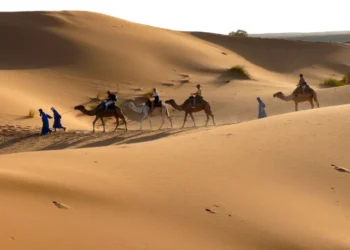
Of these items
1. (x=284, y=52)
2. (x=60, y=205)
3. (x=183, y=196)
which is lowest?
(x=183, y=196)

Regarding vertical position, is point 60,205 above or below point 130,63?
below

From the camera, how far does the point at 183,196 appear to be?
26.9ft

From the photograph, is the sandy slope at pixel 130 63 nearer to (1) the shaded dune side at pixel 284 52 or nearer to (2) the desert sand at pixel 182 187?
(1) the shaded dune side at pixel 284 52

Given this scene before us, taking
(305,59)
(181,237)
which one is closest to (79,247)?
(181,237)

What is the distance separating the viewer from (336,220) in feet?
26.8

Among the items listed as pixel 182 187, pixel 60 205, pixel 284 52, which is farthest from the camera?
pixel 284 52

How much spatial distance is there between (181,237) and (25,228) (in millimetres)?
1687

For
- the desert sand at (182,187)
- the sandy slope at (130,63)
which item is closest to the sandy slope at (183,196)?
the desert sand at (182,187)

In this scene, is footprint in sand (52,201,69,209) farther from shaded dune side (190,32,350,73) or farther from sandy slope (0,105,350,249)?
shaded dune side (190,32,350,73)

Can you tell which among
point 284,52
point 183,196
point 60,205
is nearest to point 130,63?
point 284,52

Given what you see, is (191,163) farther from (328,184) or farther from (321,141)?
(321,141)

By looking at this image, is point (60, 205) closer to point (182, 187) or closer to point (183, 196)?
point (183, 196)

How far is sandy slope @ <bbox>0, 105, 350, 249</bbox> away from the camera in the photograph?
22.2 feet

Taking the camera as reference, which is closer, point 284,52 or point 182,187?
point 182,187
